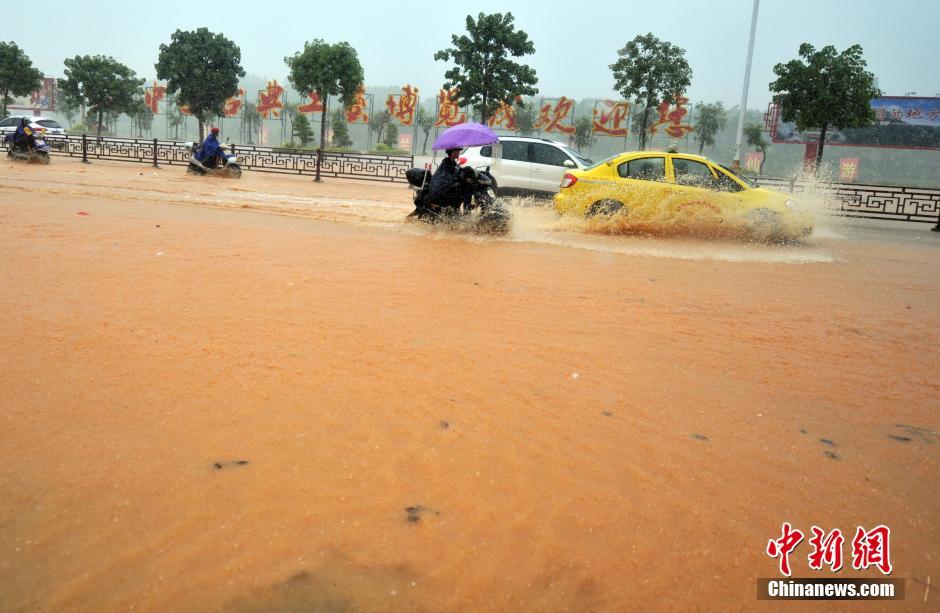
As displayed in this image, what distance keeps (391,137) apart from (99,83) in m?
19.9

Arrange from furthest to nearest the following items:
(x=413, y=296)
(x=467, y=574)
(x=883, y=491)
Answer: (x=413, y=296), (x=883, y=491), (x=467, y=574)

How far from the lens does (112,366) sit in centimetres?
378

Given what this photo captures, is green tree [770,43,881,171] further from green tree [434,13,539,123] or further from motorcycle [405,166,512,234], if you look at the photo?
motorcycle [405,166,512,234]

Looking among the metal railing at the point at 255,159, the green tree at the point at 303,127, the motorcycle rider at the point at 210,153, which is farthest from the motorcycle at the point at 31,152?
the green tree at the point at 303,127

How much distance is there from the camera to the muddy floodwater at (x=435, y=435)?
2.20 metres

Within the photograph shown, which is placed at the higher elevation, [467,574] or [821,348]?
[821,348]

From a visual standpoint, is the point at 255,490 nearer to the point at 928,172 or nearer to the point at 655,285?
the point at 655,285

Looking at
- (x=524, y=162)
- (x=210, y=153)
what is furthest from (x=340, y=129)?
(x=524, y=162)

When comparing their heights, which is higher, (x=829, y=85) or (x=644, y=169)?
(x=829, y=85)

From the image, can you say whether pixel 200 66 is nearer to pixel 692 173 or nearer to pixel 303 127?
pixel 303 127

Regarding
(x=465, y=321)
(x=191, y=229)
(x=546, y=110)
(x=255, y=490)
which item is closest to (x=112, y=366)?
(x=255, y=490)

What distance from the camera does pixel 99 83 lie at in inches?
1609

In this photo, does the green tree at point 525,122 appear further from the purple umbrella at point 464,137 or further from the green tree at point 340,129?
the purple umbrella at point 464,137

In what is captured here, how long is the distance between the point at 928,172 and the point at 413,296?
41911 millimetres
